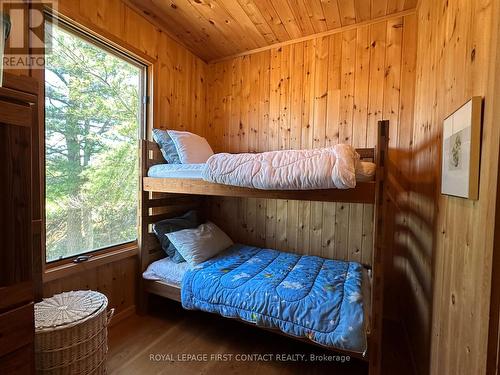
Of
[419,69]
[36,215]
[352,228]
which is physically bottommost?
[352,228]

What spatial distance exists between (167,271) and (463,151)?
79.4 inches

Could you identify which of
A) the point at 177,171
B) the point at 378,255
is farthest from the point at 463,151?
the point at 177,171

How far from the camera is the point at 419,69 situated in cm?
183

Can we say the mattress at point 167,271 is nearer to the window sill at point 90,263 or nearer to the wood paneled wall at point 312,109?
the window sill at point 90,263

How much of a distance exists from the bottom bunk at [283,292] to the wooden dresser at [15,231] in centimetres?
99

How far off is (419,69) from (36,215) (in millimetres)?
2831

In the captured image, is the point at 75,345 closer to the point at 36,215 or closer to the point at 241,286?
the point at 36,215

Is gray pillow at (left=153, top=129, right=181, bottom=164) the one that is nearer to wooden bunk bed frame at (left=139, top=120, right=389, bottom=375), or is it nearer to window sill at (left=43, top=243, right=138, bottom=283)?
wooden bunk bed frame at (left=139, top=120, right=389, bottom=375)

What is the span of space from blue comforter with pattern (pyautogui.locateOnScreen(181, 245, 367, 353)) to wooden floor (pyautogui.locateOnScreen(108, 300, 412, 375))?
311 mm

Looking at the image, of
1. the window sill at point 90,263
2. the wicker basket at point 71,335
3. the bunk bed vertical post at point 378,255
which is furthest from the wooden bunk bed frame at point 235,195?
the wicker basket at point 71,335

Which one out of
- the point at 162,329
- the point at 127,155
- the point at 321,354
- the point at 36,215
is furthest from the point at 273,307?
the point at 127,155

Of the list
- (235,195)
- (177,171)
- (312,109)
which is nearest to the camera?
(235,195)

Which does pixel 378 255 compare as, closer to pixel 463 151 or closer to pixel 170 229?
pixel 463 151

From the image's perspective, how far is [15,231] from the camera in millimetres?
801
